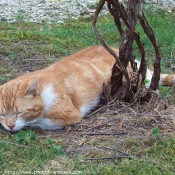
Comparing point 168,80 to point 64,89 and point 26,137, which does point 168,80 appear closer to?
point 64,89

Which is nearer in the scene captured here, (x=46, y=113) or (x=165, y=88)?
(x=46, y=113)

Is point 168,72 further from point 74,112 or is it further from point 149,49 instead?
point 74,112

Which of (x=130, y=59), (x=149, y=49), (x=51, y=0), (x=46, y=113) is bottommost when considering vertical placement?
(x=51, y=0)

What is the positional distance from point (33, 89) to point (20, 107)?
0.20 metres

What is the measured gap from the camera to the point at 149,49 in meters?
6.90

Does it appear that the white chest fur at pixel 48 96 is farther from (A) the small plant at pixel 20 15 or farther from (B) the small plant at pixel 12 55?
(A) the small plant at pixel 20 15

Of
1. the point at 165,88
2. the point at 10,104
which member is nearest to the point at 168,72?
the point at 165,88

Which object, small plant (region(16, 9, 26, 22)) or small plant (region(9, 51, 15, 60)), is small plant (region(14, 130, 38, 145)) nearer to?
small plant (region(9, 51, 15, 60))

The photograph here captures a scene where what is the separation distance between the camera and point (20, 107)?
4.01m

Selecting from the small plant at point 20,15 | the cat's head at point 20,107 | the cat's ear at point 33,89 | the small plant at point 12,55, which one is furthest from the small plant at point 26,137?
the small plant at point 20,15

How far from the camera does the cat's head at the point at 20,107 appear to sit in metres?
4.00

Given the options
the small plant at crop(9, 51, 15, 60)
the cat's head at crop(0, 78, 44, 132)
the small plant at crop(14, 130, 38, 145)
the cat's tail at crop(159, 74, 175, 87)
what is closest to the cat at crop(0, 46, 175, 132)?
the cat's head at crop(0, 78, 44, 132)

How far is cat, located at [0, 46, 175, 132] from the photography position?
13.2 feet

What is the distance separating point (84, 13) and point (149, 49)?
13.1 ft
